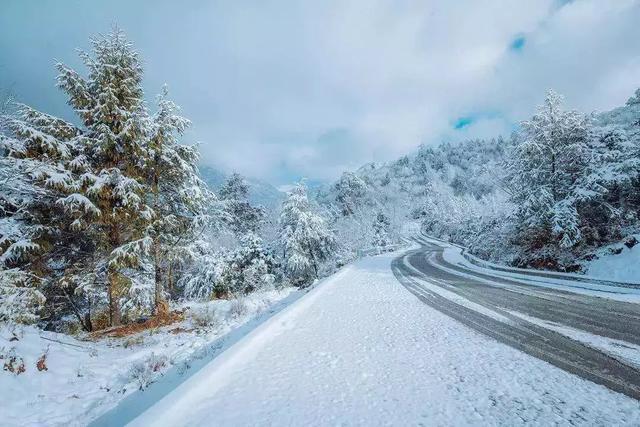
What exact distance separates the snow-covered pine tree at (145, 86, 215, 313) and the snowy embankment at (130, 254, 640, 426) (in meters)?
7.88

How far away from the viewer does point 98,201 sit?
10844mm

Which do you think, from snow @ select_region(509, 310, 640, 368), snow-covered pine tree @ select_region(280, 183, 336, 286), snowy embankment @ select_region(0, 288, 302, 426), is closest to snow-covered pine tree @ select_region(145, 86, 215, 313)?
snowy embankment @ select_region(0, 288, 302, 426)

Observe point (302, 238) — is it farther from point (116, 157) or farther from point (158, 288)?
point (116, 157)

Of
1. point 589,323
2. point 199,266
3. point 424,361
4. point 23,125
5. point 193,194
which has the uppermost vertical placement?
point 23,125

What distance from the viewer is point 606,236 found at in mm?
17047

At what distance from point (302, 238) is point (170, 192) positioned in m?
16.3

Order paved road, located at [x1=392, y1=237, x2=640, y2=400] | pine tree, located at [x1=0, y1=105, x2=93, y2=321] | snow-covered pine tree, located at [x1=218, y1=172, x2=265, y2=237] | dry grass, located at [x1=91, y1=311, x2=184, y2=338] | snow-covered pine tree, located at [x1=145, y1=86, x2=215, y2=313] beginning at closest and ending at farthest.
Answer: paved road, located at [x1=392, y1=237, x2=640, y2=400] < pine tree, located at [x1=0, y1=105, x2=93, y2=321] < dry grass, located at [x1=91, y1=311, x2=184, y2=338] < snow-covered pine tree, located at [x1=145, y1=86, x2=215, y2=313] < snow-covered pine tree, located at [x1=218, y1=172, x2=265, y2=237]

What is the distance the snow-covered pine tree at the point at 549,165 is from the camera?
730 inches

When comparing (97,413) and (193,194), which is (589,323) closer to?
(97,413)

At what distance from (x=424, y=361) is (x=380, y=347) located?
3.05ft

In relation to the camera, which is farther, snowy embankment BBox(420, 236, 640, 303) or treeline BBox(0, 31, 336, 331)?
snowy embankment BBox(420, 236, 640, 303)

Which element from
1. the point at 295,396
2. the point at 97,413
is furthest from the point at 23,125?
the point at 295,396

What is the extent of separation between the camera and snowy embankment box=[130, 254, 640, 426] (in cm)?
334

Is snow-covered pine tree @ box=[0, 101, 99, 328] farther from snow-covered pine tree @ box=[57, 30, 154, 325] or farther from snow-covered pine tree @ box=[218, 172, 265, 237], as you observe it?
snow-covered pine tree @ box=[218, 172, 265, 237]
